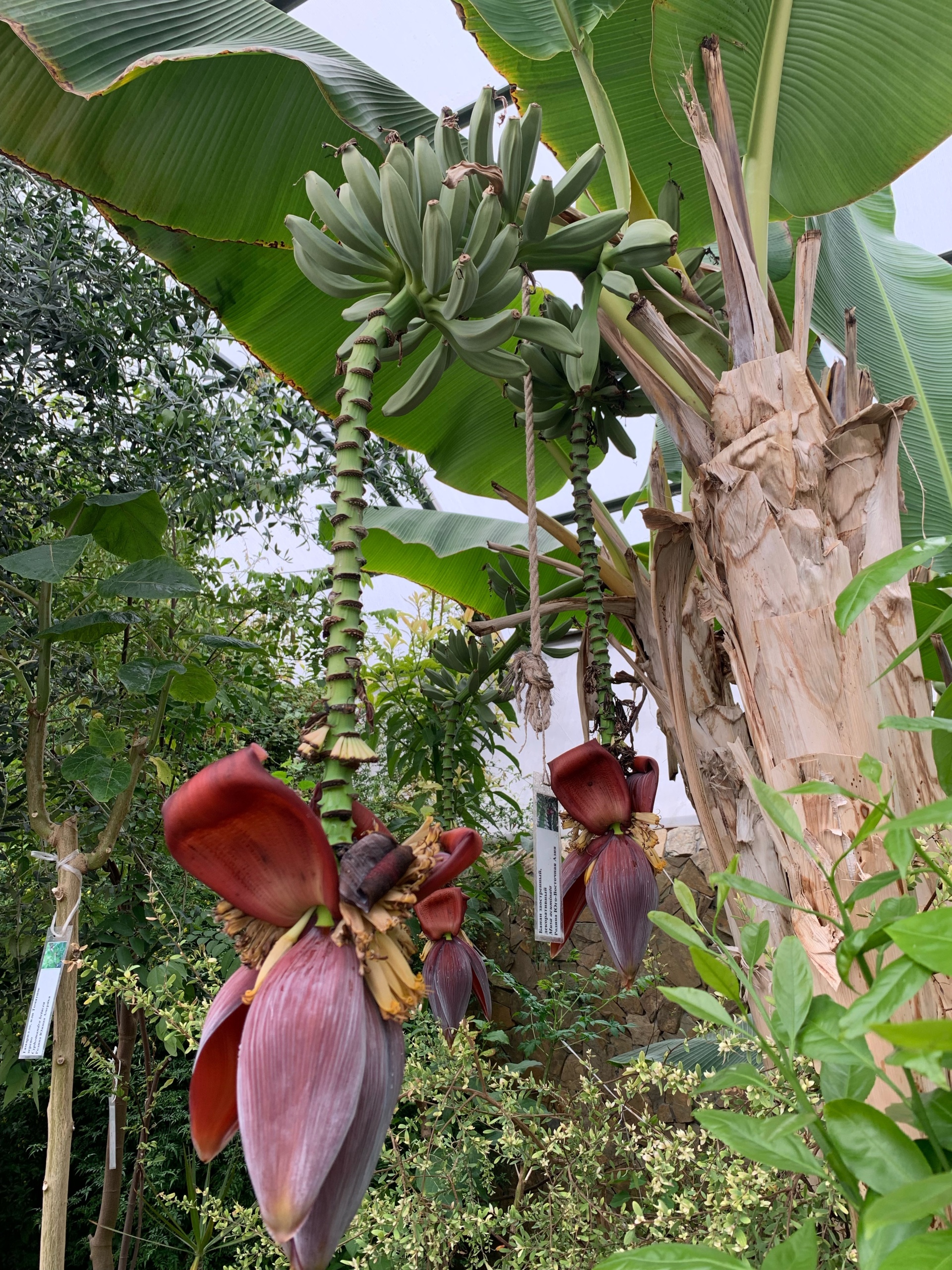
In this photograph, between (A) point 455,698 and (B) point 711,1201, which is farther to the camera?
(A) point 455,698

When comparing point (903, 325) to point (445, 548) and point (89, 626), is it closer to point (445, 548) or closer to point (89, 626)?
point (445, 548)

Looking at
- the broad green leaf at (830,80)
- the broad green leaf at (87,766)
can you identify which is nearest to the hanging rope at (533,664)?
the broad green leaf at (830,80)

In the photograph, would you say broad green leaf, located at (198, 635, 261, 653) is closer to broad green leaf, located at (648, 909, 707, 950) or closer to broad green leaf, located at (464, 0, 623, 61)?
broad green leaf, located at (464, 0, 623, 61)

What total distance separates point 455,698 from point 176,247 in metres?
0.71

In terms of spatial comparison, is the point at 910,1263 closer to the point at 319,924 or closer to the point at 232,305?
the point at 319,924

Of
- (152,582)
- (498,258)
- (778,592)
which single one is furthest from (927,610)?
(152,582)

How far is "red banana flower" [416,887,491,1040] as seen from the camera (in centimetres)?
62

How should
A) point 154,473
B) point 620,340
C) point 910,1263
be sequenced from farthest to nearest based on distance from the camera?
point 154,473 → point 620,340 → point 910,1263

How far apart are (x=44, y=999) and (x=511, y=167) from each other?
38.8 inches

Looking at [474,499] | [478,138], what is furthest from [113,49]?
[474,499]

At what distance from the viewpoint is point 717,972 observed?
0.27m

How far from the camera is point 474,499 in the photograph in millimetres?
3588

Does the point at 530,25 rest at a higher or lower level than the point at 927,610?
higher

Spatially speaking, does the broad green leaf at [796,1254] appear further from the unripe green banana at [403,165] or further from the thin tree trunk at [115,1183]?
the thin tree trunk at [115,1183]
